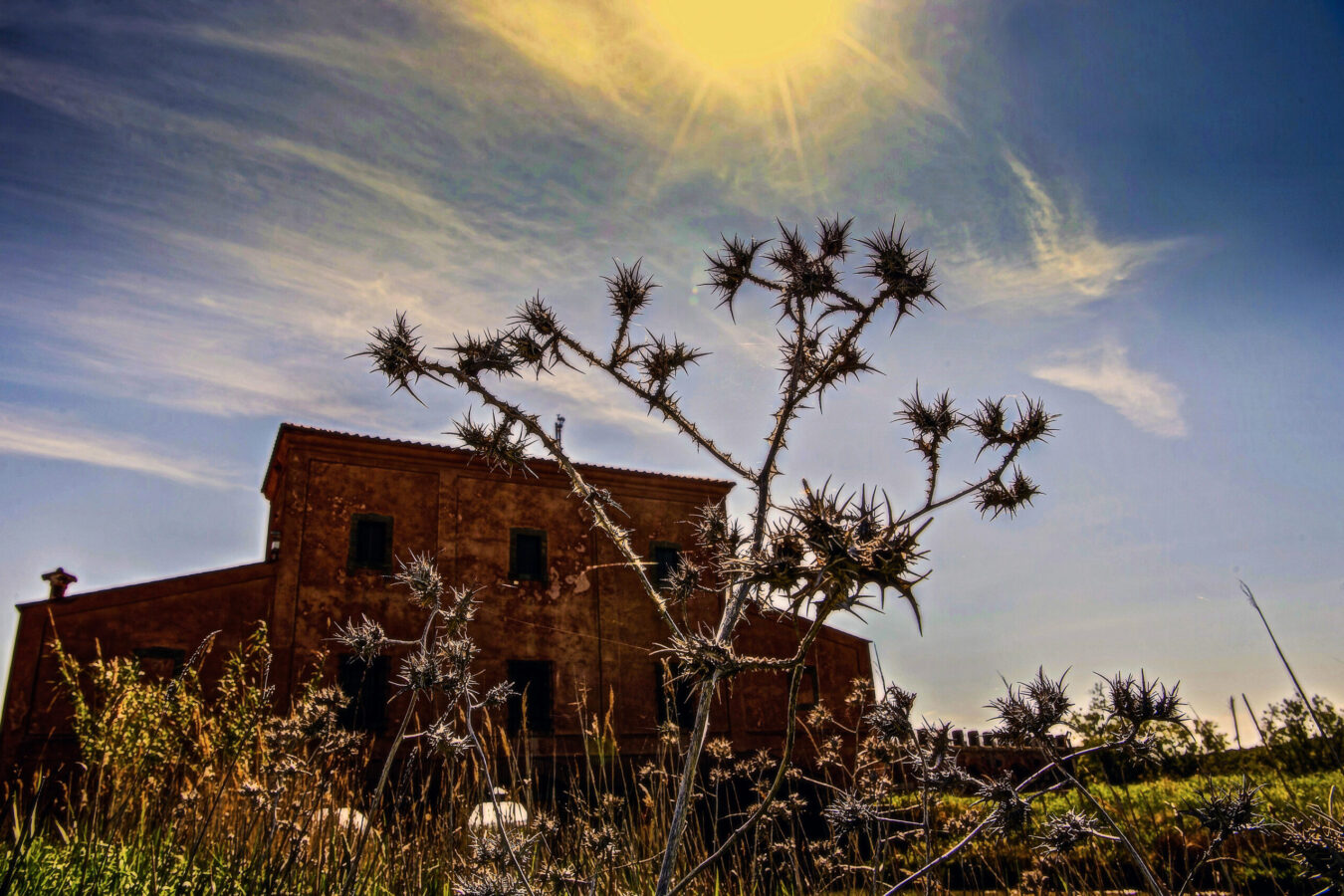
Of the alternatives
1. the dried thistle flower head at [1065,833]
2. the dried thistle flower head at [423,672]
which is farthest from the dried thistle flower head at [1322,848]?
the dried thistle flower head at [423,672]

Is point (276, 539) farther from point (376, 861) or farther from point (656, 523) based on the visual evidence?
point (376, 861)

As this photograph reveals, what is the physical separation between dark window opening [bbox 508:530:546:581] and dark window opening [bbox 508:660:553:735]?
2239 millimetres

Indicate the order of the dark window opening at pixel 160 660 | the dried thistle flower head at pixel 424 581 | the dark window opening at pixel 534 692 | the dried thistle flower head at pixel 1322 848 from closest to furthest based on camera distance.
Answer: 1. the dried thistle flower head at pixel 1322 848
2. the dried thistle flower head at pixel 424 581
3. the dark window opening at pixel 160 660
4. the dark window opening at pixel 534 692

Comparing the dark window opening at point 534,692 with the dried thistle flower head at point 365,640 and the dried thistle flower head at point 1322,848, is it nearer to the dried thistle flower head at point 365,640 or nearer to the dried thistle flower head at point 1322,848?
the dried thistle flower head at point 365,640

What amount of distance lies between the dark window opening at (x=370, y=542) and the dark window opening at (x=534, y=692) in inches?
164

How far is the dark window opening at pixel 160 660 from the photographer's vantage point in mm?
15789

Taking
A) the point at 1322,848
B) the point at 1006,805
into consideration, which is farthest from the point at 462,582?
the point at 1322,848

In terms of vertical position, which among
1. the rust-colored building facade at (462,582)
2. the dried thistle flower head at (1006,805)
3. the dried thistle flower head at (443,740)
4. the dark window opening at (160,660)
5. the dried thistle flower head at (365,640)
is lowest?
the dried thistle flower head at (1006,805)

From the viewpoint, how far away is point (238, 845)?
4.21 meters

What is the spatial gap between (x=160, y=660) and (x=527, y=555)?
8612 millimetres

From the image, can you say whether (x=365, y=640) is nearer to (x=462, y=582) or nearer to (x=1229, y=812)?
(x=1229, y=812)

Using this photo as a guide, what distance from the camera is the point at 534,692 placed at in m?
20.3

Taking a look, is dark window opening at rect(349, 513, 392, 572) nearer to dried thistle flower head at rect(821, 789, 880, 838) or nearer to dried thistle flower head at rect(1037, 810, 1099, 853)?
dried thistle flower head at rect(821, 789, 880, 838)

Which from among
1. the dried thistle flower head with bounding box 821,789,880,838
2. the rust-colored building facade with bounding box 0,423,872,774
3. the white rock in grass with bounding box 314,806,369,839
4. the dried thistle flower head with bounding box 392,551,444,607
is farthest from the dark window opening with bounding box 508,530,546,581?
the dried thistle flower head with bounding box 821,789,880,838
